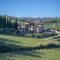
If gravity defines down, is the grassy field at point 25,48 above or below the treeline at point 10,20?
below

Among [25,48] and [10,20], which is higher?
[10,20]

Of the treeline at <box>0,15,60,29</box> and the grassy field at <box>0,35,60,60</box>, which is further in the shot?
the treeline at <box>0,15,60,29</box>

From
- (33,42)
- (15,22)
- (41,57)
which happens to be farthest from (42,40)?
(15,22)

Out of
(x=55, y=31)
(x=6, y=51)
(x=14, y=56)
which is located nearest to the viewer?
(x=14, y=56)

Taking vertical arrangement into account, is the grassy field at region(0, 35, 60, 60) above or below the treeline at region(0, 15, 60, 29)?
below

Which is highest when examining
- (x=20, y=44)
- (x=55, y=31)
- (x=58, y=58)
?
(x=55, y=31)

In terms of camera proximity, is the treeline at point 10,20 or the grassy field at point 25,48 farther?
the treeline at point 10,20

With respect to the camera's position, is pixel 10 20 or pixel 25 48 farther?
pixel 10 20

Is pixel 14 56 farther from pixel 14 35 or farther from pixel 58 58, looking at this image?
pixel 58 58
